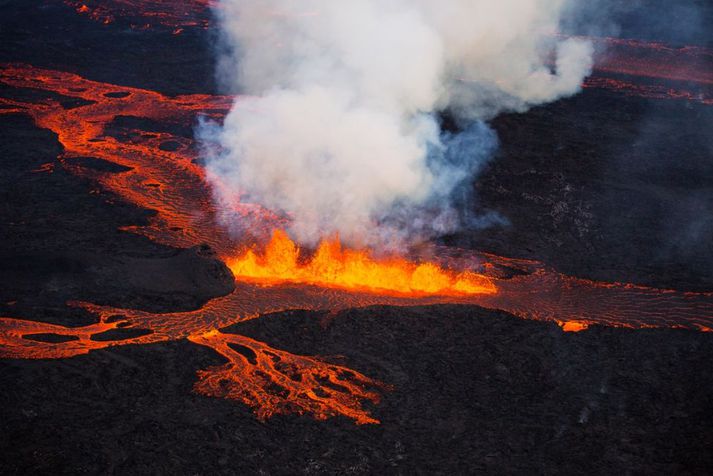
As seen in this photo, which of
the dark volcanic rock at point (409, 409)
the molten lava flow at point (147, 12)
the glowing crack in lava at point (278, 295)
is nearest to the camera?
the dark volcanic rock at point (409, 409)

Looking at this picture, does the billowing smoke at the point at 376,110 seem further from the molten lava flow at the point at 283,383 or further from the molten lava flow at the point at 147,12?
the molten lava flow at the point at 147,12

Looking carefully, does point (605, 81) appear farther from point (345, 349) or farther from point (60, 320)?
point (60, 320)

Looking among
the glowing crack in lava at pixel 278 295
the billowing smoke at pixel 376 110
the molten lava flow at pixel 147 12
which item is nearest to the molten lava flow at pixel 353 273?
the glowing crack in lava at pixel 278 295

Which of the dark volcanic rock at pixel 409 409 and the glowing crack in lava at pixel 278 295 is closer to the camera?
the dark volcanic rock at pixel 409 409

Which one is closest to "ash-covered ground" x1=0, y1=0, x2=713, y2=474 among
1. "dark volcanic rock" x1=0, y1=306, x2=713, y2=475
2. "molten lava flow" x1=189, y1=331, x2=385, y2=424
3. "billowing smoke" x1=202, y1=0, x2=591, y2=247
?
"dark volcanic rock" x1=0, y1=306, x2=713, y2=475

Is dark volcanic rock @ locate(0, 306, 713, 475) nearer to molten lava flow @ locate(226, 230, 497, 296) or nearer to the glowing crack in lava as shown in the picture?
the glowing crack in lava

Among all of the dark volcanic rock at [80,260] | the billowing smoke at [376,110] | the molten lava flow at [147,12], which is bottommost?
the dark volcanic rock at [80,260]
